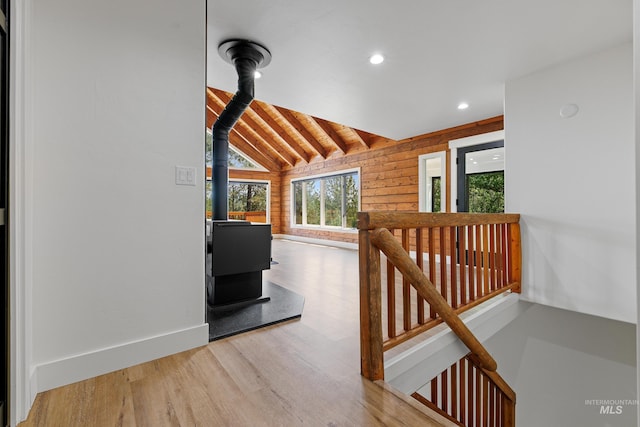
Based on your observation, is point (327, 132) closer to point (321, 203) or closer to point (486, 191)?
point (321, 203)

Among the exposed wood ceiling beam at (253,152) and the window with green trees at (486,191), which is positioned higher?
the exposed wood ceiling beam at (253,152)

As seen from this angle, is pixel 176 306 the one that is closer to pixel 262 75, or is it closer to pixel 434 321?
pixel 434 321

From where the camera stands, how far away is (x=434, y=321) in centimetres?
191

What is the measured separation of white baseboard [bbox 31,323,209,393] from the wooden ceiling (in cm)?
511

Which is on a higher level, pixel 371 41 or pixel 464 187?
pixel 371 41

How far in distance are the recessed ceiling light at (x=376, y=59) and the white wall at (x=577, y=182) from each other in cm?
156

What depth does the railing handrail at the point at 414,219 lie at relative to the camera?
4.89ft

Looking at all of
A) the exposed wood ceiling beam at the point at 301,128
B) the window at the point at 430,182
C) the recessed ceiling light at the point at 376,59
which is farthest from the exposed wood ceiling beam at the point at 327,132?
the recessed ceiling light at the point at 376,59

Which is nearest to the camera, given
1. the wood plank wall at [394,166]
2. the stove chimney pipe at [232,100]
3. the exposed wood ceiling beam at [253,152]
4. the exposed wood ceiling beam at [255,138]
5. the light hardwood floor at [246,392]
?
the light hardwood floor at [246,392]

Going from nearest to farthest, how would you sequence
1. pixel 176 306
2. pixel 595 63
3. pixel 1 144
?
pixel 1 144 < pixel 176 306 < pixel 595 63

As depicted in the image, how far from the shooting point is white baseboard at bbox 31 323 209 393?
1.43 meters

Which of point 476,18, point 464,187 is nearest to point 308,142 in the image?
point 464,187

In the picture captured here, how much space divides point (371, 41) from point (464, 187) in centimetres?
307

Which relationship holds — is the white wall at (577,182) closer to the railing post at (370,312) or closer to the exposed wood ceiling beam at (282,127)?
the railing post at (370,312)
